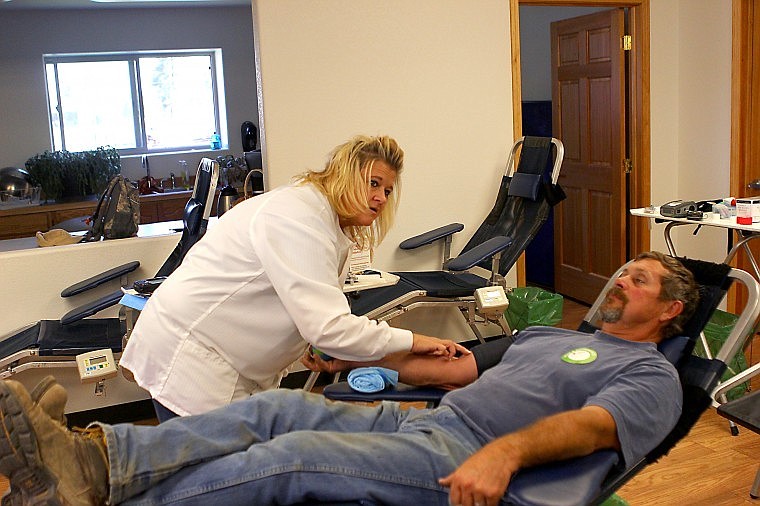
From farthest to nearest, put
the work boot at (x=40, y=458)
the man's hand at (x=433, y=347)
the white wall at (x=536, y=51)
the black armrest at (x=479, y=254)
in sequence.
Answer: the white wall at (x=536, y=51)
the black armrest at (x=479, y=254)
the man's hand at (x=433, y=347)
the work boot at (x=40, y=458)

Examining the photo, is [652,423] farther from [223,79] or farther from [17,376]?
[223,79]

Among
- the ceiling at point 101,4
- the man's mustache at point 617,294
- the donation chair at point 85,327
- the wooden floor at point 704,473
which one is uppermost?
the ceiling at point 101,4

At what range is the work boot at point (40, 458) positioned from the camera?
1.61 m

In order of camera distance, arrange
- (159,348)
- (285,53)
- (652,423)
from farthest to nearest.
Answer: (285,53), (159,348), (652,423)

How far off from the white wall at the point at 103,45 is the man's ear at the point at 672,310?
237 inches

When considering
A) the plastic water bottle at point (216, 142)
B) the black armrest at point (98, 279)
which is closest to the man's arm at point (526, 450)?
the black armrest at point (98, 279)

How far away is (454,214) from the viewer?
4.62 meters

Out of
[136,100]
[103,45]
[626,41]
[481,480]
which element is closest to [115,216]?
[481,480]

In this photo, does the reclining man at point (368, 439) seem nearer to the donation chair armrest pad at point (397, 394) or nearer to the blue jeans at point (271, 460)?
the blue jeans at point (271, 460)

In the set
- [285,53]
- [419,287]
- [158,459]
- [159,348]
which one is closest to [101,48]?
[285,53]

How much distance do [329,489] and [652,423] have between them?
747mm

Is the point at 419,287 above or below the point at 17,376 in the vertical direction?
above

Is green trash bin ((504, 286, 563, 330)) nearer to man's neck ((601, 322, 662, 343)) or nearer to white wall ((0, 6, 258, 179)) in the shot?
man's neck ((601, 322, 662, 343))

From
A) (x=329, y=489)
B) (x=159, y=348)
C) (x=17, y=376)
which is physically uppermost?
(x=159, y=348)
